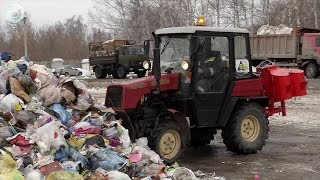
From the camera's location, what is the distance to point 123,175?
609 cm

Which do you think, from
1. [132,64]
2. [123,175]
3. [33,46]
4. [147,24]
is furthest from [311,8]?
[123,175]

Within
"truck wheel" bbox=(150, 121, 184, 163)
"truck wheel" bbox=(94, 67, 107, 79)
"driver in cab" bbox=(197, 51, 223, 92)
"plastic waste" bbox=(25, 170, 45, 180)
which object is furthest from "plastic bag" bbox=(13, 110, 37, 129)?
"truck wheel" bbox=(94, 67, 107, 79)

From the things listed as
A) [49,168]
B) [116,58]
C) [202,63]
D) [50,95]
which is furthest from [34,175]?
[116,58]

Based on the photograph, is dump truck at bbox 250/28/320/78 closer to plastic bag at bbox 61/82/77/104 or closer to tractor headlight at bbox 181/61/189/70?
tractor headlight at bbox 181/61/189/70

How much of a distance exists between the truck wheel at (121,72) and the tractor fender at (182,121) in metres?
23.8

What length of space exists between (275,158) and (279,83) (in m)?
1.40

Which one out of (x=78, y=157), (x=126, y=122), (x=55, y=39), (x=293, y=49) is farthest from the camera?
(x=55, y=39)

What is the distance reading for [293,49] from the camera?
2809 centimetres

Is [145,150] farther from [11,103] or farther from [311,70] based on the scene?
[311,70]

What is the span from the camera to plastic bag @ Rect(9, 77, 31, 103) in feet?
24.7

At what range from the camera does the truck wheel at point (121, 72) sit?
32.0 metres

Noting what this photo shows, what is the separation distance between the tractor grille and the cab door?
1192 millimetres

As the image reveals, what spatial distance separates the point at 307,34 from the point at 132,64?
1003cm

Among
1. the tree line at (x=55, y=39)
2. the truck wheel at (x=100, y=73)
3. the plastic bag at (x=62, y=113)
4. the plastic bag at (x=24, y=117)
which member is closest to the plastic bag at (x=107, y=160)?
the plastic bag at (x=62, y=113)
